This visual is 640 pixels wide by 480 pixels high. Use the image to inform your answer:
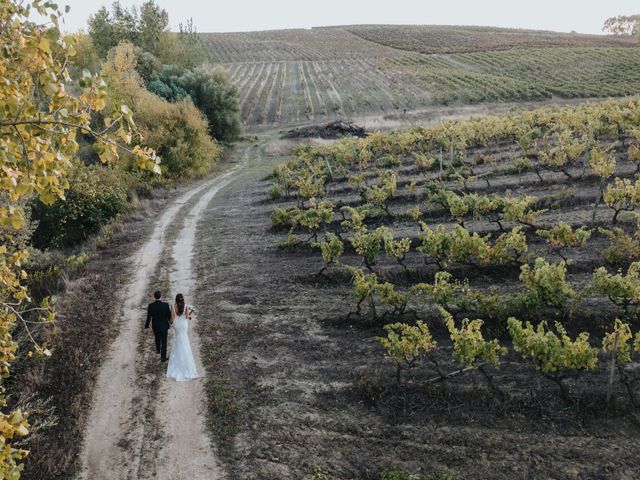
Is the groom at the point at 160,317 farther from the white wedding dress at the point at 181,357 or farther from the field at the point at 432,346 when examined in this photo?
the field at the point at 432,346

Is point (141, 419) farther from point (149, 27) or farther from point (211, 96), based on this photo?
point (149, 27)

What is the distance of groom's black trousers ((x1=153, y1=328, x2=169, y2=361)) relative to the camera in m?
12.1

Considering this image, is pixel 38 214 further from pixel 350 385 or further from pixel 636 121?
pixel 636 121

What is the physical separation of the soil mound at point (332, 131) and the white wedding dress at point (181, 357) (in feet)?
129

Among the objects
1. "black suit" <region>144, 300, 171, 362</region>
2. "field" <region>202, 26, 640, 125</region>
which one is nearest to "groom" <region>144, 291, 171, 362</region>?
"black suit" <region>144, 300, 171, 362</region>

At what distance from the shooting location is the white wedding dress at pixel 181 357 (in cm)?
1149

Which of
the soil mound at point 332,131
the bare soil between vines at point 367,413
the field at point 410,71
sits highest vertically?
the field at point 410,71

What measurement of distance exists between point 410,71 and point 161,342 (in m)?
77.5

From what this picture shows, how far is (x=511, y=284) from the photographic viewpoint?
595 inches

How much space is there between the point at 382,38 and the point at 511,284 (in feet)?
377

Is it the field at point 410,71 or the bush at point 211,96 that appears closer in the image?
the bush at point 211,96

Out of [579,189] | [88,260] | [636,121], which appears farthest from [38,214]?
[636,121]

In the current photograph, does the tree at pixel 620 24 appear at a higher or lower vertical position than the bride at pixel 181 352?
higher

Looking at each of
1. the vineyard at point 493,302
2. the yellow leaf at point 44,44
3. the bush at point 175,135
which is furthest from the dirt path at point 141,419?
the bush at point 175,135
